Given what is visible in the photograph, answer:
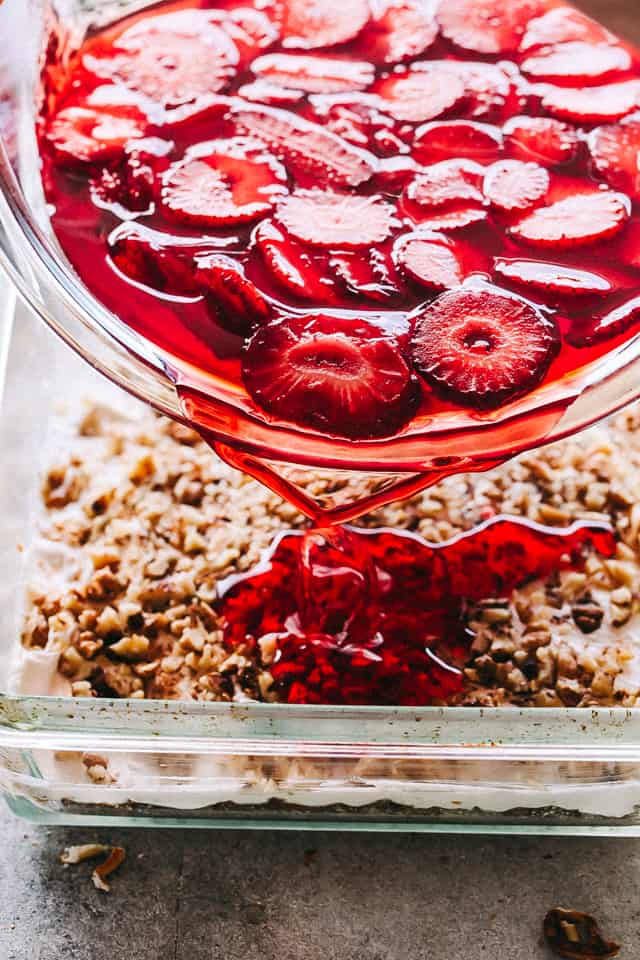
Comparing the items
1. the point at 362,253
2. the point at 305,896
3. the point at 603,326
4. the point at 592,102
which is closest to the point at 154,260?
the point at 362,253

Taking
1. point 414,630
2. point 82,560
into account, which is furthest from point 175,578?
point 414,630

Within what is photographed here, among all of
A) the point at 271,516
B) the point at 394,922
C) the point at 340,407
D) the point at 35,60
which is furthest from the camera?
the point at 271,516

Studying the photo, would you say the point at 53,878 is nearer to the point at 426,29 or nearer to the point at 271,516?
the point at 271,516

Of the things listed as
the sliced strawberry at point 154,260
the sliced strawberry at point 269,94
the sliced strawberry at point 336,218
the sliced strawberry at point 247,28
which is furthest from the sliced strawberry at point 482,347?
the sliced strawberry at point 247,28

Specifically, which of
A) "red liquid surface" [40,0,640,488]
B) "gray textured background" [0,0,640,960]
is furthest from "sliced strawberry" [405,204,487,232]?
"gray textured background" [0,0,640,960]

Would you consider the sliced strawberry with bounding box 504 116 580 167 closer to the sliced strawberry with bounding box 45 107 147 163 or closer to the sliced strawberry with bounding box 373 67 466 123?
the sliced strawberry with bounding box 373 67 466 123

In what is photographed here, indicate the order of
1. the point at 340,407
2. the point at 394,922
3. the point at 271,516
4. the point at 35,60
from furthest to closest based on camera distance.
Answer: the point at 271,516
the point at 35,60
the point at 394,922
the point at 340,407

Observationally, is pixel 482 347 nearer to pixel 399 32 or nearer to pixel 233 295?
pixel 233 295
